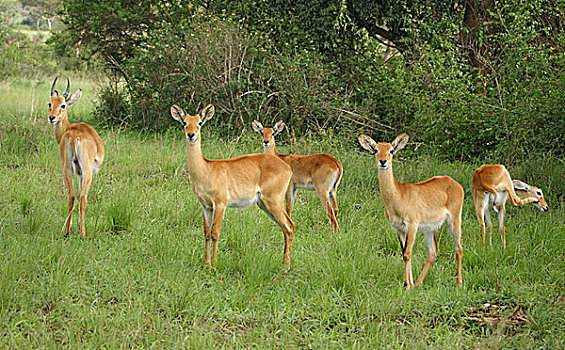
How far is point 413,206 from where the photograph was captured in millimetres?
4812

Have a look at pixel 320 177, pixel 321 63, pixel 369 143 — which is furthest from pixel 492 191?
pixel 321 63

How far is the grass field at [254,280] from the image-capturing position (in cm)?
402

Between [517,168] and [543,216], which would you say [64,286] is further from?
[517,168]

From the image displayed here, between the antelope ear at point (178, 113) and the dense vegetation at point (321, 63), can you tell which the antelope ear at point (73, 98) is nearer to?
the antelope ear at point (178, 113)

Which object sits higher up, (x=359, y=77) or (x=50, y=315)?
(x=359, y=77)

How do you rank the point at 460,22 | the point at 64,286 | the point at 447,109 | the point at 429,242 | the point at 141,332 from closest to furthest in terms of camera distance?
the point at 141,332, the point at 64,286, the point at 429,242, the point at 447,109, the point at 460,22

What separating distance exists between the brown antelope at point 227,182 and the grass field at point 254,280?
321 millimetres

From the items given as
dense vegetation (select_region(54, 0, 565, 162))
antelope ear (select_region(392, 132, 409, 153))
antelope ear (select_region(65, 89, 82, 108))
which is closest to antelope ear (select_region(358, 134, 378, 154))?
antelope ear (select_region(392, 132, 409, 153))

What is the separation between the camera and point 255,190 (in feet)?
17.1

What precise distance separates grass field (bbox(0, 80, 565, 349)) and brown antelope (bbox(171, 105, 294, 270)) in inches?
12.6

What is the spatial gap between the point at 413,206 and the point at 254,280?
1.32 meters

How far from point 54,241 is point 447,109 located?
17.7ft

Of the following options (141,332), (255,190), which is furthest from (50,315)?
(255,190)

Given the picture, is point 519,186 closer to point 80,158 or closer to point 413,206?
point 413,206
